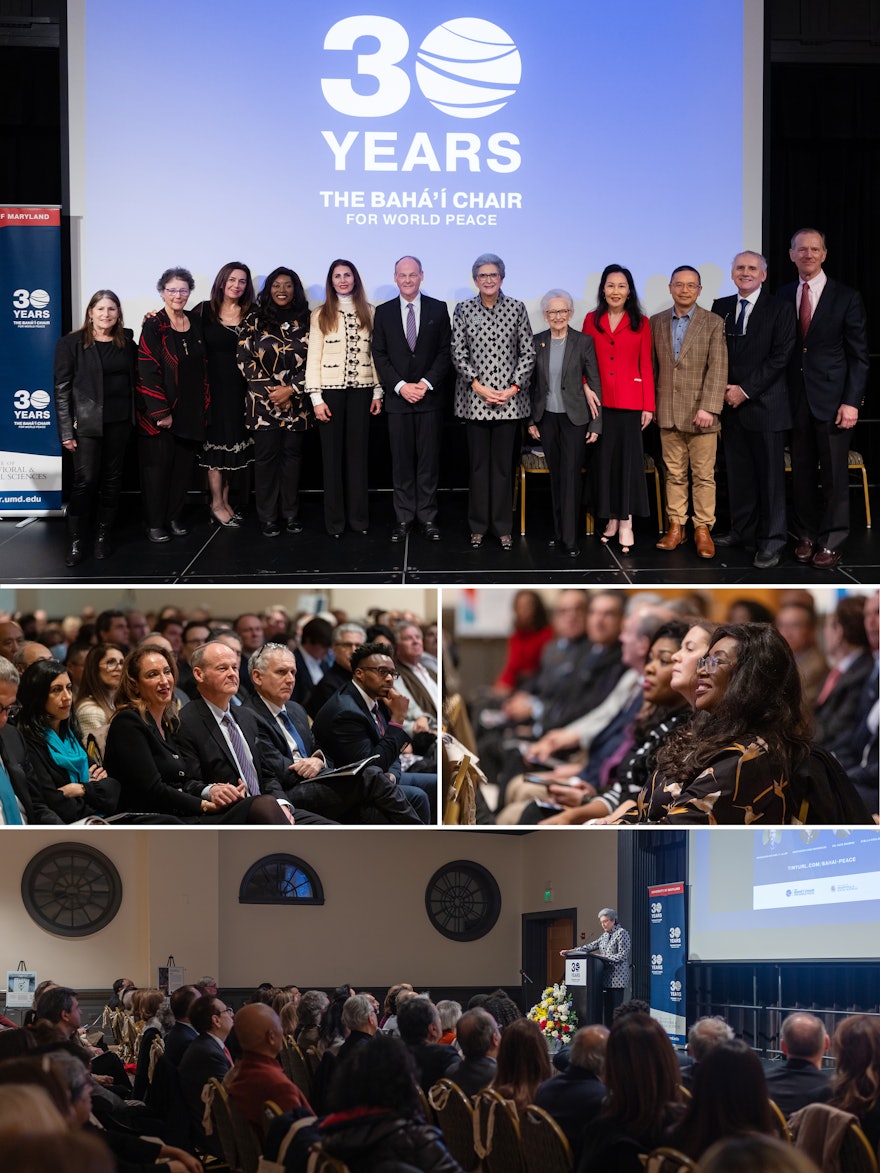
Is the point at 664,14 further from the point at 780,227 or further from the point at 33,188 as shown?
the point at 33,188

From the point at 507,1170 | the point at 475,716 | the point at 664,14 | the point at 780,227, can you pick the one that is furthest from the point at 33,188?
the point at 507,1170

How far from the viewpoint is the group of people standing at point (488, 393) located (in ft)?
19.2

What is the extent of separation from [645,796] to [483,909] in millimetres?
527

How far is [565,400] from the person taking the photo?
19.7ft

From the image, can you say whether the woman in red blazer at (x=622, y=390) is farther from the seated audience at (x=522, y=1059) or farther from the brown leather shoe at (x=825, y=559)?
the seated audience at (x=522, y=1059)

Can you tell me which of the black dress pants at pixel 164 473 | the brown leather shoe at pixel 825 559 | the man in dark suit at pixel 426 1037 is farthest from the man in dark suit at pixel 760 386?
the man in dark suit at pixel 426 1037

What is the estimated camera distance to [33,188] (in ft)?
25.4

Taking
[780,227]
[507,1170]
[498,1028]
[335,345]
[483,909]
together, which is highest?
[780,227]

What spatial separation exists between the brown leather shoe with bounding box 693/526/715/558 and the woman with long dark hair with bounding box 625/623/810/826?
9.06 ft

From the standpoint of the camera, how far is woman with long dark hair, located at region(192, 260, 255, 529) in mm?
6395

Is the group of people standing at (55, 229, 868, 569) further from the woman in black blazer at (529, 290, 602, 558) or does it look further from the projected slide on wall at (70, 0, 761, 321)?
the projected slide on wall at (70, 0, 761, 321)

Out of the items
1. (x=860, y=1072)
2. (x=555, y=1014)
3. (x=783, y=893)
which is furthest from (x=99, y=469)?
(x=860, y=1072)

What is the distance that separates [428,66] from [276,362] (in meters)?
1.82

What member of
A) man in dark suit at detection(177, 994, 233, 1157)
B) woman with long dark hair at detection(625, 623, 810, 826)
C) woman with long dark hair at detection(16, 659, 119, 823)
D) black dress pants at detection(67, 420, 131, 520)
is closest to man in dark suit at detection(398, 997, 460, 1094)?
man in dark suit at detection(177, 994, 233, 1157)
